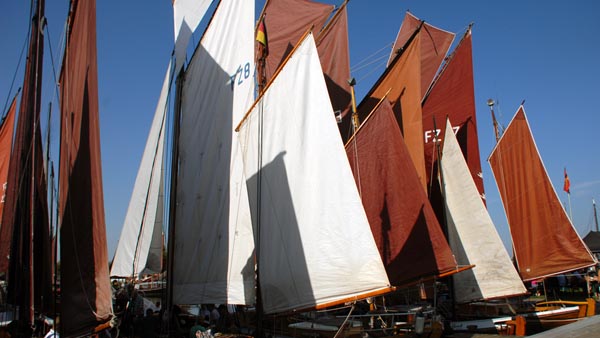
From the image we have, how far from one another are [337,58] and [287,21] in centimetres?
275

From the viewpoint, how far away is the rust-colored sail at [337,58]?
21.0 meters

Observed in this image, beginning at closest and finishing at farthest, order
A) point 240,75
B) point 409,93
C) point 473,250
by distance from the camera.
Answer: point 240,75, point 473,250, point 409,93

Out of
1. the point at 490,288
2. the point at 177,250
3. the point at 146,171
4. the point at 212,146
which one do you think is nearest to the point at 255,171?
the point at 212,146

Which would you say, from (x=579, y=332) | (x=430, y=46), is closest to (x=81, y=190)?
(x=579, y=332)

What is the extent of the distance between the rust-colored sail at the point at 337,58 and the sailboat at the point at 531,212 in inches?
300

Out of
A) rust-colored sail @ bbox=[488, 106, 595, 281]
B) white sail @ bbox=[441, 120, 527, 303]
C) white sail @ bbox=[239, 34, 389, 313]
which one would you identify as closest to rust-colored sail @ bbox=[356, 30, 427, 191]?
white sail @ bbox=[441, 120, 527, 303]

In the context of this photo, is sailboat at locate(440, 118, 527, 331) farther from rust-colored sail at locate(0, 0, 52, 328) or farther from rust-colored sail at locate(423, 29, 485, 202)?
rust-colored sail at locate(0, 0, 52, 328)

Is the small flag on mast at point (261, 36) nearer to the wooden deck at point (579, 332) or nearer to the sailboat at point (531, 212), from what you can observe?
the sailboat at point (531, 212)

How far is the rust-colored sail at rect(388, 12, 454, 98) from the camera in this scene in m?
24.4

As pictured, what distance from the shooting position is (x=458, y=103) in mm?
22781

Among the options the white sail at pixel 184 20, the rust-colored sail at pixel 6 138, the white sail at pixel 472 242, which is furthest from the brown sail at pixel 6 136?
the white sail at pixel 472 242

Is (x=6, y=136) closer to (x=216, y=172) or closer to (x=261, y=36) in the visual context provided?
(x=261, y=36)

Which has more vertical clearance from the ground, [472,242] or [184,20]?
[184,20]

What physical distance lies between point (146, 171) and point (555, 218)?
16.0m
